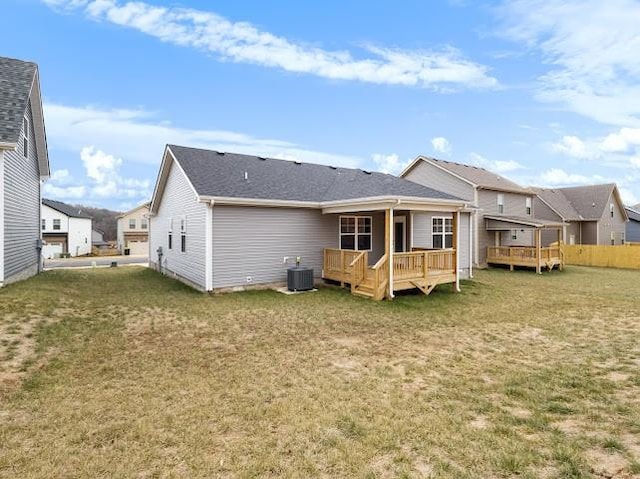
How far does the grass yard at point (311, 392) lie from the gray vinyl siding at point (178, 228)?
11.2 feet

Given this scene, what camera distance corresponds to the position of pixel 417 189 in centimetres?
1278

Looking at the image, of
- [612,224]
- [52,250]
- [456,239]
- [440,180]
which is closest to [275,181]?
[456,239]

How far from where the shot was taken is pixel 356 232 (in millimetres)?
14094

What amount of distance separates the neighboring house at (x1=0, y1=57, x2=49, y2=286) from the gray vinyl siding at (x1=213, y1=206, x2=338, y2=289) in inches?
215

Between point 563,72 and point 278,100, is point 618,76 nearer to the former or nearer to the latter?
point 563,72

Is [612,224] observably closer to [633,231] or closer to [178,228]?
[633,231]

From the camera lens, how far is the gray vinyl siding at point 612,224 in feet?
99.9

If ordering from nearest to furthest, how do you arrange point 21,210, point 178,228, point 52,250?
point 21,210
point 178,228
point 52,250

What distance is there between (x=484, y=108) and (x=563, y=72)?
24.7ft

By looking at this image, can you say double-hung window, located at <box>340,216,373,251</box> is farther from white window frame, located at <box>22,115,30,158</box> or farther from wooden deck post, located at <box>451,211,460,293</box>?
white window frame, located at <box>22,115,30,158</box>

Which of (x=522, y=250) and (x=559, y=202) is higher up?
(x=559, y=202)

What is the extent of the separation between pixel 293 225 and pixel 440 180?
14217 mm

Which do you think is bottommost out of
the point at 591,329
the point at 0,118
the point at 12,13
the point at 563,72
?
the point at 591,329

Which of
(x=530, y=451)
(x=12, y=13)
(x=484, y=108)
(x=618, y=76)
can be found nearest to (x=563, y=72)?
(x=618, y=76)
